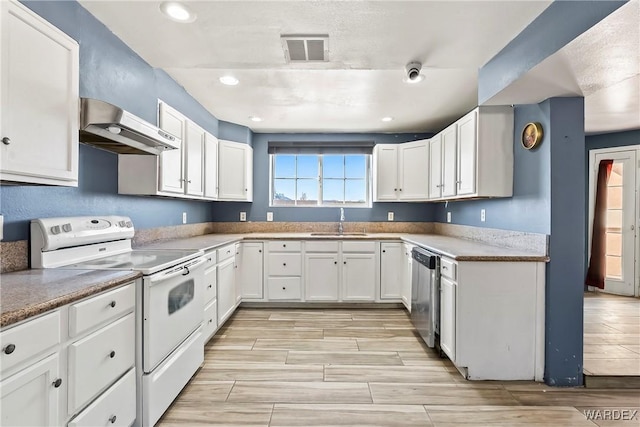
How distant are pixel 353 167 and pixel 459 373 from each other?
308 centimetres

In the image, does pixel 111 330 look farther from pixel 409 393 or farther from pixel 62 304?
pixel 409 393

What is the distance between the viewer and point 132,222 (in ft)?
8.06

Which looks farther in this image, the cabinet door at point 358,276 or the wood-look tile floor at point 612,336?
the cabinet door at point 358,276

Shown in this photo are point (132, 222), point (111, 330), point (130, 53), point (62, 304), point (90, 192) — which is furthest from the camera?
point (132, 222)

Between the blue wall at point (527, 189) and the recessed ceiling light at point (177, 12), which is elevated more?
the recessed ceiling light at point (177, 12)

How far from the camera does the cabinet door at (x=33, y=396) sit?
0.96 metres

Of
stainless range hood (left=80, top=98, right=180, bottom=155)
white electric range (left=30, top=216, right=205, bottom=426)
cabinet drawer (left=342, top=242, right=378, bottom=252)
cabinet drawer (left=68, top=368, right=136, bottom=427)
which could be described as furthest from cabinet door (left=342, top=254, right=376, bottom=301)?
cabinet drawer (left=68, top=368, right=136, bottom=427)

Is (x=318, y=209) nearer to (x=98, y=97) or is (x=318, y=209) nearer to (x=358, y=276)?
(x=358, y=276)

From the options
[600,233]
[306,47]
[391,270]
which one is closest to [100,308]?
[306,47]

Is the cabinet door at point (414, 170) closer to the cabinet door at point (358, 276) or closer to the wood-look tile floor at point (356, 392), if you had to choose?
the cabinet door at point (358, 276)

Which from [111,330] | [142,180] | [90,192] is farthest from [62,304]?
[142,180]

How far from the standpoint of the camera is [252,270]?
3818 millimetres

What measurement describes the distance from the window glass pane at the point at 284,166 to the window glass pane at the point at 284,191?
0.09m

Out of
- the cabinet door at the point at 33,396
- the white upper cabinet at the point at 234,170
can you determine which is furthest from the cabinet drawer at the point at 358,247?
the cabinet door at the point at 33,396
